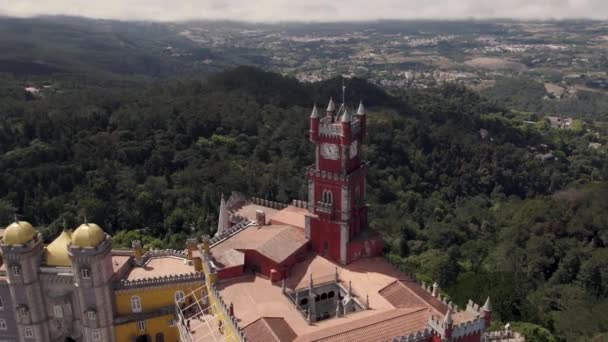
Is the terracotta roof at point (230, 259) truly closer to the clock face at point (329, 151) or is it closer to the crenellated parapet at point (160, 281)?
the crenellated parapet at point (160, 281)

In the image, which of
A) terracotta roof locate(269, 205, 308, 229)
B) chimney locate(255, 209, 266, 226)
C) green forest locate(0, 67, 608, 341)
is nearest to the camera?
terracotta roof locate(269, 205, 308, 229)

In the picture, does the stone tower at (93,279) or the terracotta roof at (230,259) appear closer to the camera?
the stone tower at (93,279)

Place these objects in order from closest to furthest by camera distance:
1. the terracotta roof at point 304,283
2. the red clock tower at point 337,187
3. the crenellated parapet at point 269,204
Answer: the terracotta roof at point 304,283 → the red clock tower at point 337,187 → the crenellated parapet at point 269,204

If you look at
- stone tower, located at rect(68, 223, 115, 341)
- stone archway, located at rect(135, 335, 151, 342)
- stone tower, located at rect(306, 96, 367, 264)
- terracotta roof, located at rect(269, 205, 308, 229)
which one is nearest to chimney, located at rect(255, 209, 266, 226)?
terracotta roof, located at rect(269, 205, 308, 229)

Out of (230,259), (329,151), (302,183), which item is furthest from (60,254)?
(302,183)

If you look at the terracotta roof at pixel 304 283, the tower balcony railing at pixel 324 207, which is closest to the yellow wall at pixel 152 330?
the terracotta roof at pixel 304 283

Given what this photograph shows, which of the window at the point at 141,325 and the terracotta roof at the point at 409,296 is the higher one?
the terracotta roof at the point at 409,296

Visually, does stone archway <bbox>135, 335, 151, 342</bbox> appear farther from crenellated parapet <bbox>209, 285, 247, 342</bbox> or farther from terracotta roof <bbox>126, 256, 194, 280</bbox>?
crenellated parapet <bbox>209, 285, 247, 342</bbox>

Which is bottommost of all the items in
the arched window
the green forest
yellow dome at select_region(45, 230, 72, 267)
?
the green forest
